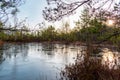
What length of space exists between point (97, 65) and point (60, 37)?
5807 centimetres

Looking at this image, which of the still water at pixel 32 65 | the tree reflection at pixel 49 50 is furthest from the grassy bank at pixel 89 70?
the tree reflection at pixel 49 50

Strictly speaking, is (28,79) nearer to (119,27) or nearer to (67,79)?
(67,79)

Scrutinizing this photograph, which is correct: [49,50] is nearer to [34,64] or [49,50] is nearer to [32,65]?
[34,64]

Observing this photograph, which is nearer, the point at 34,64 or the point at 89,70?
the point at 89,70

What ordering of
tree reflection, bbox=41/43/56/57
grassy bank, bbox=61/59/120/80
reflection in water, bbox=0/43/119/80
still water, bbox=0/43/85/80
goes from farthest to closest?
tree reflection, bbox=41/43/56/57, still water, bbox=0/43/85/80, reflection in water, bbox=0/43/119/80, grassy bank, bbox=61/59/120/80

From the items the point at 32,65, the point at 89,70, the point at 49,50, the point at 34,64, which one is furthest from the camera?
the point at 49,50

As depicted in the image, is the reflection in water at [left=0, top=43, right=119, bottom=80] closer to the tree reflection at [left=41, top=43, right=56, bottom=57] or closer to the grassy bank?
the grassy bank

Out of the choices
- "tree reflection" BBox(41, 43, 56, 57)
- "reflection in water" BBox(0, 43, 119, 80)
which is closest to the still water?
"reflection in water" BBox(0, 43, 119, 80)

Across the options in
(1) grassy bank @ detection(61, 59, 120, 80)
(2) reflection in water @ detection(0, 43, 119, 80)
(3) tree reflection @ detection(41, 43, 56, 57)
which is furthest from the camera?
(3) tree reflection @ detection(41, 43, 56, 57)

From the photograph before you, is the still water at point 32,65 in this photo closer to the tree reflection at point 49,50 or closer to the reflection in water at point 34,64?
the reflection in water at point 34,64

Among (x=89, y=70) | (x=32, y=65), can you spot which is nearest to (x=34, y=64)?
(x=32, y=65)

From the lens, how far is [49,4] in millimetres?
5152

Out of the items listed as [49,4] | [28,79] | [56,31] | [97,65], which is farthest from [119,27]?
[56,31]

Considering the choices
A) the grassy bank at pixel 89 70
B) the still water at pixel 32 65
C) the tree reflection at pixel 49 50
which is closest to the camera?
the grassy bank at pixel 89 70
